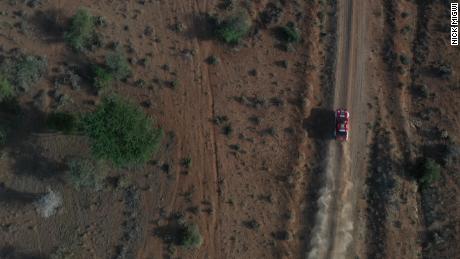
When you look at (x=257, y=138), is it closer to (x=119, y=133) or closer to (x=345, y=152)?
(x=345, y=152)

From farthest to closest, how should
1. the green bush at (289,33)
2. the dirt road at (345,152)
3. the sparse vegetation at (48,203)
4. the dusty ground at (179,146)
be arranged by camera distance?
the green bush at (289,33), the dusty ground at (179,146), the dirt road at (345,152), the sparse vegetation at (48,203)

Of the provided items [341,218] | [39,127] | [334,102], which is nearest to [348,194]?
[341,218]

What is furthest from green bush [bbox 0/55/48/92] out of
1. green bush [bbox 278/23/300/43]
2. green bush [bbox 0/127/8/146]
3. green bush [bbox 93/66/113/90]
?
green bush [bbox 278/23/300/43]

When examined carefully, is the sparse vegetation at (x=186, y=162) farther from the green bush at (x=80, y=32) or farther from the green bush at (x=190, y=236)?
the green bush at (x=80, y=32)

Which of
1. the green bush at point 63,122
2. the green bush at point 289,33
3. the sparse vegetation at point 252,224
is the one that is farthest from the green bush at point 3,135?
the green bush at point 289,33

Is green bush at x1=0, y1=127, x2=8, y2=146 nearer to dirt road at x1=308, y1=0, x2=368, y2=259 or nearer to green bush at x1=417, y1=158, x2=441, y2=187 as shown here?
dirt road at x1=308, y1=0, x2=368, y2=259

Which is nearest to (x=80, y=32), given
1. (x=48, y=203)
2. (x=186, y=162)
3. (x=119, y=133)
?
(x=119, y=133)

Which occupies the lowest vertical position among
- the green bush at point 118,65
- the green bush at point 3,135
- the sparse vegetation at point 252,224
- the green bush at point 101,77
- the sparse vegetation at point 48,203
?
the sparse vegetation at point 252,224

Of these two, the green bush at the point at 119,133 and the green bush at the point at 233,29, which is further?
the green bush at the point at 233,29
